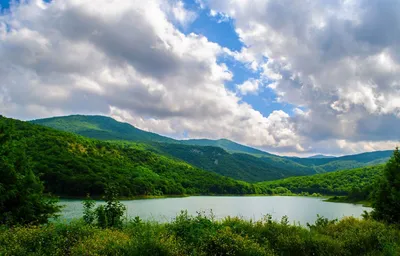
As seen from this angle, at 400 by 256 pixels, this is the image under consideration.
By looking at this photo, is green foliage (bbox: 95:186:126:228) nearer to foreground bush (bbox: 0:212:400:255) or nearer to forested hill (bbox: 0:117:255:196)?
foreground bush (bbox: 0:212:400:255)

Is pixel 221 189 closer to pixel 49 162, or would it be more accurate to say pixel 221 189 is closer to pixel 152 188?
pixel 152 188

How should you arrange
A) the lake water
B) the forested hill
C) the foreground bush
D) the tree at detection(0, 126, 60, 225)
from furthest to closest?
the forested hill, the lake water, the tree at detection(0, 126, 60, 225), the foreground bush

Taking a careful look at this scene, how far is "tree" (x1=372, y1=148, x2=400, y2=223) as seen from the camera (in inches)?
750

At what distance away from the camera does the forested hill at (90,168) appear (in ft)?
271

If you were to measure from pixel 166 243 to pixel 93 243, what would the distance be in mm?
2342

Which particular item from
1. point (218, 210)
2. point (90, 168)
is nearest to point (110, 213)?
point (218, 210)

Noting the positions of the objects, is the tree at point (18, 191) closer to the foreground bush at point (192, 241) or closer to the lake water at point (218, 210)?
the foreground bush at point (192, 241)

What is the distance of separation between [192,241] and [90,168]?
96258mm

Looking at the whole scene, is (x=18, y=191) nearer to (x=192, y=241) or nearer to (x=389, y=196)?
(x=192, y=241)

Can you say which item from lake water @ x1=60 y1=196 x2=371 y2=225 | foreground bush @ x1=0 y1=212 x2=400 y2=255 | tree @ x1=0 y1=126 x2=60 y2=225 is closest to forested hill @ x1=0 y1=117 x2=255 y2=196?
lake water @ x1=60 y1=196 x2=371 y2=225

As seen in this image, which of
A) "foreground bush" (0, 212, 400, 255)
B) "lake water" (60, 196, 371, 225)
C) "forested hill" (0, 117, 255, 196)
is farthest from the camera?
"forested hill" (0, 117, 255, 196)

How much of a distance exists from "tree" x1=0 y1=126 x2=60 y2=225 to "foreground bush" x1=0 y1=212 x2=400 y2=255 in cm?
536

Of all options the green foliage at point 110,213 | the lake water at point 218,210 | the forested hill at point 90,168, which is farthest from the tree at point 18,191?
the forested hill at point 90,168

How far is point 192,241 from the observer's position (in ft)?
37.0
